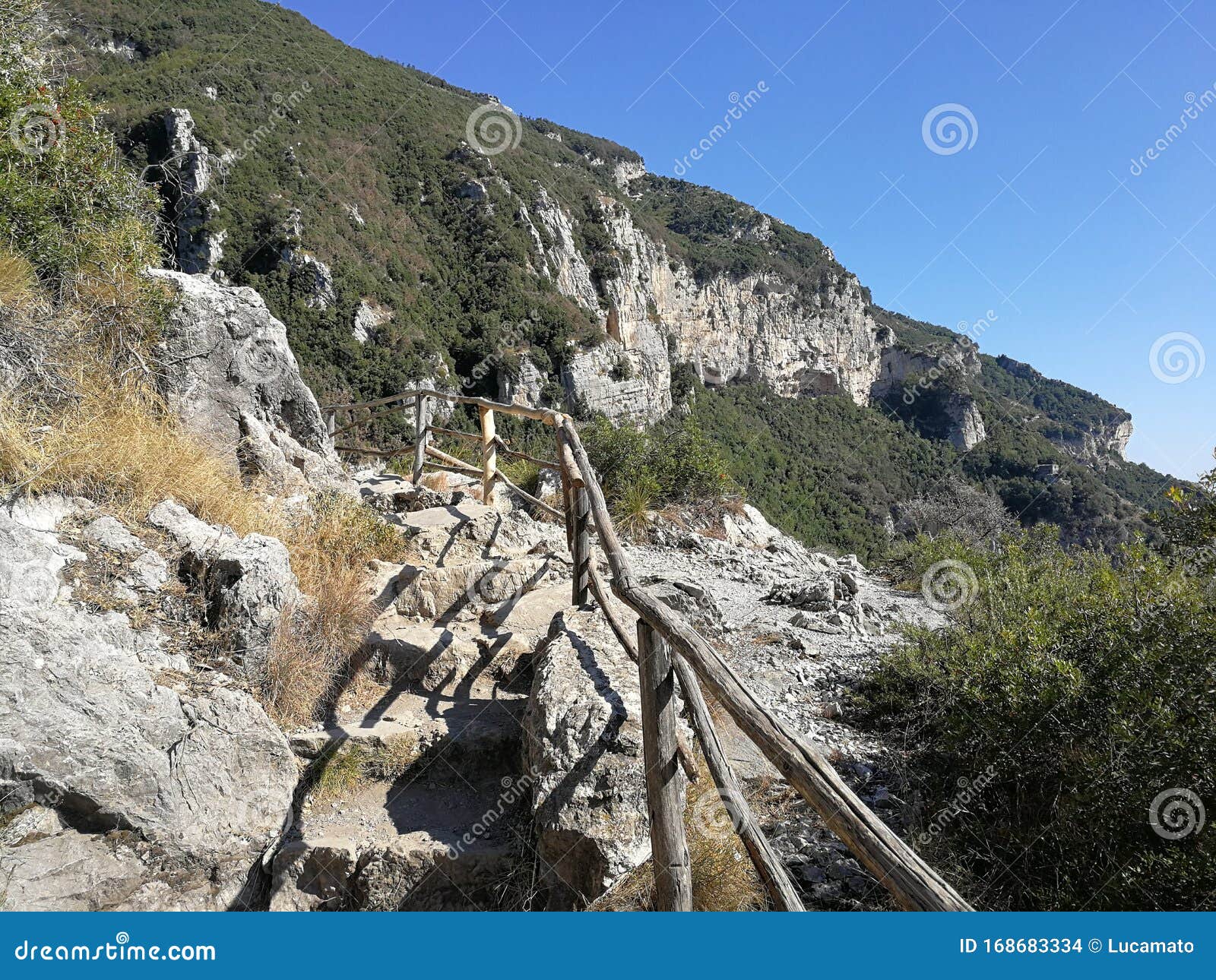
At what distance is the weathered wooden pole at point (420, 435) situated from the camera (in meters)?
6.85

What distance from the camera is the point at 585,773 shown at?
2.45 meters

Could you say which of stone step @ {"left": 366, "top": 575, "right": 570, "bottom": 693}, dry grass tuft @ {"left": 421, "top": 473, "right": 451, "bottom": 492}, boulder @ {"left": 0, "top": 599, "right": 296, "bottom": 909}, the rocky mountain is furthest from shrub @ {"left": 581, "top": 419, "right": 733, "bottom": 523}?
the rocky mountain

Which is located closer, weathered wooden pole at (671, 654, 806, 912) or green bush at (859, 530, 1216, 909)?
weathered wooden pole at (671, 654, 806, 912)

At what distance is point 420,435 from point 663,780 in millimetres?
5633

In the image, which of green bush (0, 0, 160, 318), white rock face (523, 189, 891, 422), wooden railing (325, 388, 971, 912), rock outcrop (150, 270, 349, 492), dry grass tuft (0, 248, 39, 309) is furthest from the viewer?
white rock face (523, 189, 891, 422)

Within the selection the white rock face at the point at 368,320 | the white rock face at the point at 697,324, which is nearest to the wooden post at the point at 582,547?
the white rock face at the point at 368,320

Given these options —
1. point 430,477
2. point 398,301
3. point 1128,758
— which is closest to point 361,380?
point 398,301

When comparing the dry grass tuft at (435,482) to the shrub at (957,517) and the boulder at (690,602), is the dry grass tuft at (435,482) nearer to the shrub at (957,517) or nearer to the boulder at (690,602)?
the boulder at (690,602)

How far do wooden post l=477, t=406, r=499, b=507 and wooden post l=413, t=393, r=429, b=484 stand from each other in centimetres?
95

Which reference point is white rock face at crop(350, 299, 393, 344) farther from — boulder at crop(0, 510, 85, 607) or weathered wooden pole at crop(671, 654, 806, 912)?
weathered wooden pole at crop(671, 654, 806, 912)

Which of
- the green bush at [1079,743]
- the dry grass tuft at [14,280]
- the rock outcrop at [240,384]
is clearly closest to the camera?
the green bush at [1079,743]

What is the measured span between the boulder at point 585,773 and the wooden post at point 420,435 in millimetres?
4465

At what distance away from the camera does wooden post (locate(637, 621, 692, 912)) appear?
6.52 feet

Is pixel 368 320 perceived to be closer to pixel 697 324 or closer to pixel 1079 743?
pixel 697 324
